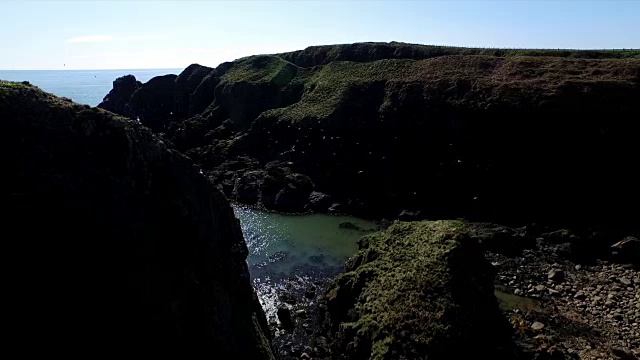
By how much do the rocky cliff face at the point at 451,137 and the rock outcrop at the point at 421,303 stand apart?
Answer: 27165 mm

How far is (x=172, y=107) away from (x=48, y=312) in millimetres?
112717

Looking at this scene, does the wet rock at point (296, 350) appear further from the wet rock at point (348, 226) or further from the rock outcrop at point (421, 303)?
the wet rock at point (348, 226)

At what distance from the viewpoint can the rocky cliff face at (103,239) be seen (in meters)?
20.7

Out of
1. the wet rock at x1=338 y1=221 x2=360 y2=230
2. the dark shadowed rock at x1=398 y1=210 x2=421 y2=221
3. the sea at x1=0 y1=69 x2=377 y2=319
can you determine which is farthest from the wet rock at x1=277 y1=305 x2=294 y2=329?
the dark shadowed rock at x1=398 y1=210 x2=421 y2=221

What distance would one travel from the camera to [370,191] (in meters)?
71.4

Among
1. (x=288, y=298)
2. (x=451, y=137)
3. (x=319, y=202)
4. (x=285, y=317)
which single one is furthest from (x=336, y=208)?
(x=285, y=317)

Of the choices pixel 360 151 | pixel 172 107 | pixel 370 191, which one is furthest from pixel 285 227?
pixel 172 107

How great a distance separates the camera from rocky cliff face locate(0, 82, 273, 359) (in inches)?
814

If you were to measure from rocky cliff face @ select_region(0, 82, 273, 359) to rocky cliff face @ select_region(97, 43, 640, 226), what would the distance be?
141 feet

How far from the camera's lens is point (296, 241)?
58844mm

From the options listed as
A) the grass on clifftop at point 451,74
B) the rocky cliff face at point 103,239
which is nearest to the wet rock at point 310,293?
the rocky cliff face at point 103,239

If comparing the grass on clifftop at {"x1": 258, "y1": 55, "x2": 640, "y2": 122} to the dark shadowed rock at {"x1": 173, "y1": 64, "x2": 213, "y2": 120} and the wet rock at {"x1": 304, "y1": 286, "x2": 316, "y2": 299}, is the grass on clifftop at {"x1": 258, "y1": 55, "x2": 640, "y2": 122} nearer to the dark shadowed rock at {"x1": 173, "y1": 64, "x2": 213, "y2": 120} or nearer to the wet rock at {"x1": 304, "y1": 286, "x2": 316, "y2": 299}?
the dark shadowed rock at {"x1": 173, "y1": 64, "x2": 213, "y2": 120}

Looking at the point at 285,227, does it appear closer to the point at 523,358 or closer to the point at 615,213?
the point at 523,358

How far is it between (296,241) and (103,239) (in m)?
37.3
